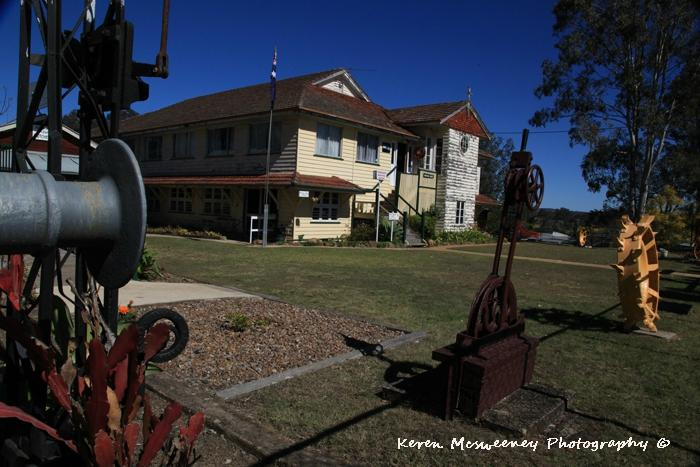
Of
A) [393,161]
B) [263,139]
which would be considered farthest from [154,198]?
[393,161]

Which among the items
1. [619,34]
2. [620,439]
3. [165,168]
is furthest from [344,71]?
[620,439]

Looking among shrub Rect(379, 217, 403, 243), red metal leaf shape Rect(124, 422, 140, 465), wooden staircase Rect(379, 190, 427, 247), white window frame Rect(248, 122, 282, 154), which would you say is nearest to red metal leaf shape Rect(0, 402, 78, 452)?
red metal leaf shape Rect(124, 422, 140, 465)

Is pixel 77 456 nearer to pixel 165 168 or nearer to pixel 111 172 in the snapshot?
pixel 111 172

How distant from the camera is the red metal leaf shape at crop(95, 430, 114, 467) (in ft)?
6.17

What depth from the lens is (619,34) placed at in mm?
28812

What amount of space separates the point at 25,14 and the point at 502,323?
411 centimetres

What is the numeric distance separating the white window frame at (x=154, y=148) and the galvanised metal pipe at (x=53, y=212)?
2971cm

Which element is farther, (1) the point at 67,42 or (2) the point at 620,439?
(2) the point at 620,439

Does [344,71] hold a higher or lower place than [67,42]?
higher

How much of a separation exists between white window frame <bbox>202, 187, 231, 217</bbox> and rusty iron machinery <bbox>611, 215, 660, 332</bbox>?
18.8 metres

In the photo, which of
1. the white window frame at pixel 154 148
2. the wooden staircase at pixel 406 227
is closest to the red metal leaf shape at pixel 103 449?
the wooden staircase at pixel 406 227

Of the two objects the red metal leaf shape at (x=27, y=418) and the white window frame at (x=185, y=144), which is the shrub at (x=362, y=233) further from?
the red metal leaf shape at (x=27, y=418)

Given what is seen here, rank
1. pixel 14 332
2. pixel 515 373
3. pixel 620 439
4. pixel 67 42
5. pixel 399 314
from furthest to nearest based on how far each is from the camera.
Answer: pixel 399 314
pixel 515 373
pixel 620 439
pixel 67 42
pixel 14 332

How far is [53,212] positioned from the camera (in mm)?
1445
